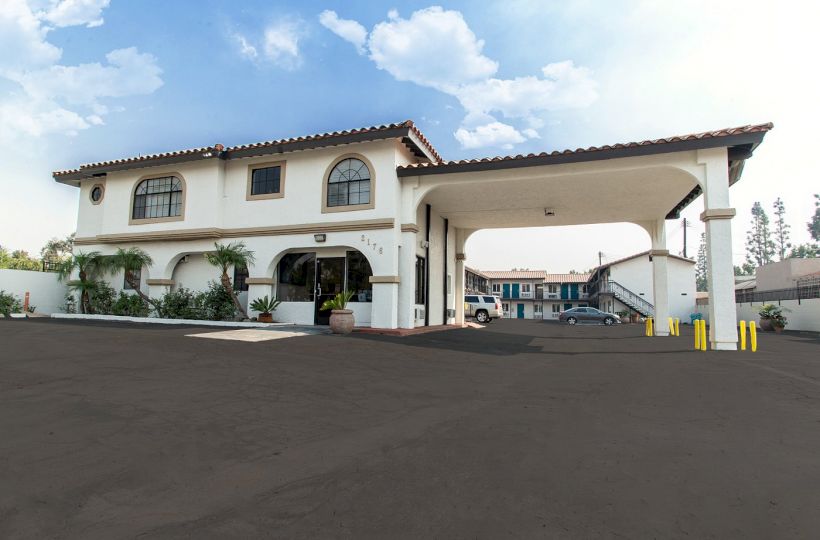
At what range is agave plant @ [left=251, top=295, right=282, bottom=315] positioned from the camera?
13195 mm

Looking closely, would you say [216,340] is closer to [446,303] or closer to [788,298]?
[446,303]

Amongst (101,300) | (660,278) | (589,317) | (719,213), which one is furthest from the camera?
(589,317)

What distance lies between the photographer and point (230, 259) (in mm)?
13258

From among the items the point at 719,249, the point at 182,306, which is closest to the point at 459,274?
the point at 719,249

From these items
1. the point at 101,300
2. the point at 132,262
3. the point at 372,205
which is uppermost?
the point at 372,205

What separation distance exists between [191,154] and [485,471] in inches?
564

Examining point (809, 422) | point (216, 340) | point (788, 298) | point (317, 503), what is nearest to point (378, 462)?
point (317, 503)

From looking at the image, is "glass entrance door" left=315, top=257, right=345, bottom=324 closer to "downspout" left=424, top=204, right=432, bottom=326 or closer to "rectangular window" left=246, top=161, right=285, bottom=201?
"rectangular window" left=246, top=161, right=285, bottom=201

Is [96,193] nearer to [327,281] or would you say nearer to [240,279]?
[240,279]

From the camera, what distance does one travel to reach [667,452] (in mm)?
3502

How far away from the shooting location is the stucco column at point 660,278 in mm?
15828

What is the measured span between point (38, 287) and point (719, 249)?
22027 mm

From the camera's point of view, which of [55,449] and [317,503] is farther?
[55,449]

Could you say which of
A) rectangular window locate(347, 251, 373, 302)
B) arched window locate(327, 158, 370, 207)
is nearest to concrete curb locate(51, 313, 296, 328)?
rectangular window locate(347, 251, 373, 302)
